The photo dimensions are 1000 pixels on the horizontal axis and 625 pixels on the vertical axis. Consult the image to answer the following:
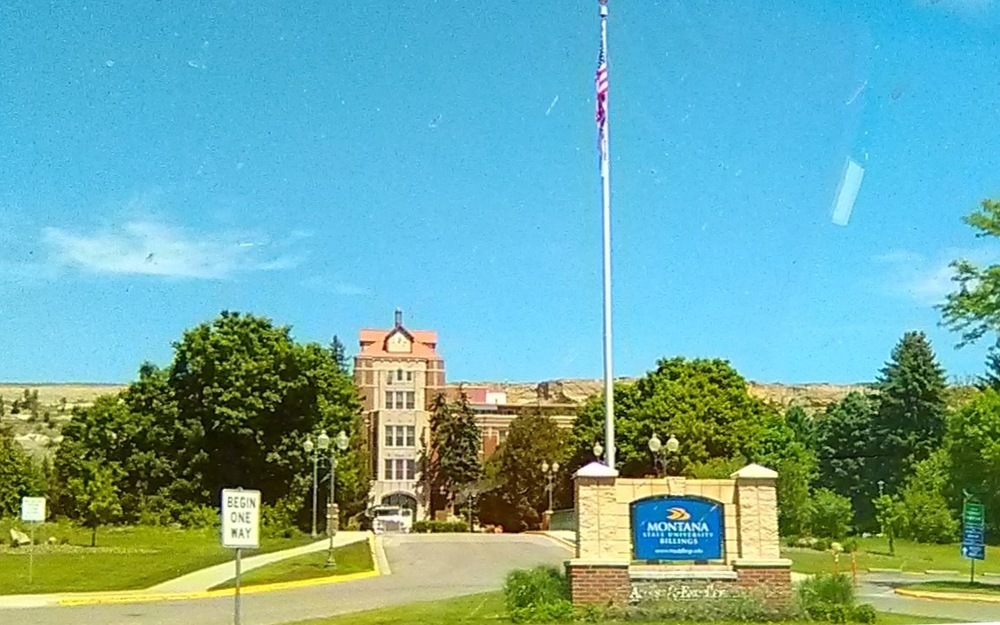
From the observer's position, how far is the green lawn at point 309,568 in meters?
19.7

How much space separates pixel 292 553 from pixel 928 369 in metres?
27.8

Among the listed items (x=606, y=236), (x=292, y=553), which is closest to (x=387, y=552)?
(x=292, y=553)

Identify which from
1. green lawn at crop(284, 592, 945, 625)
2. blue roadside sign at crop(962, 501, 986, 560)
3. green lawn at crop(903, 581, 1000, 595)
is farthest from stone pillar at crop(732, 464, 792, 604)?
blue roadside sign at crop(962, 501, 986, 560)

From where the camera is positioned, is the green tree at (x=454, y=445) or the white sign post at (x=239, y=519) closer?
the white sign post at (x=239, y=519)

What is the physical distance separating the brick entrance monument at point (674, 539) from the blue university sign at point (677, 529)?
0.04 ft

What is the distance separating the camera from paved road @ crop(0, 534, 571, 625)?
15820 mm

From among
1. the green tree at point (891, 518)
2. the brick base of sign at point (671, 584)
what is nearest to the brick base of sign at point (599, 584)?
the brick base of sign at point (671, 584)

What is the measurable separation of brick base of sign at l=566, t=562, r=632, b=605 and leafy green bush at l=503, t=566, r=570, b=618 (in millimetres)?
239

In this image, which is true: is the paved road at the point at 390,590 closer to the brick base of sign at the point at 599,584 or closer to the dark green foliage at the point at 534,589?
the dark green foliage at the point at 534,589

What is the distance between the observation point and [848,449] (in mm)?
40781

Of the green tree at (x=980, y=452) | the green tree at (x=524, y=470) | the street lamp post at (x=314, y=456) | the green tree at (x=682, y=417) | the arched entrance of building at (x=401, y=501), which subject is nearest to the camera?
the street lamp post at (x=314, y=456)

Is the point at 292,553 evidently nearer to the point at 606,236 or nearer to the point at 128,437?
the point at 128,437

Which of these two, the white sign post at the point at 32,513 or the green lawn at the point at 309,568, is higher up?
the white sign post at the point at 32,513

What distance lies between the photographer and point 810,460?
31.6 metres
